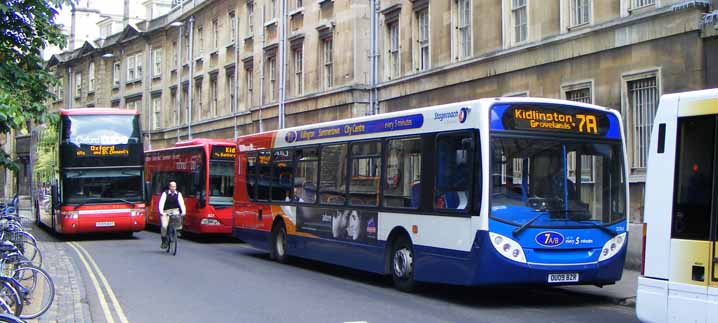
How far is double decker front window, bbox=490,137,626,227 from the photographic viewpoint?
36.9 feet

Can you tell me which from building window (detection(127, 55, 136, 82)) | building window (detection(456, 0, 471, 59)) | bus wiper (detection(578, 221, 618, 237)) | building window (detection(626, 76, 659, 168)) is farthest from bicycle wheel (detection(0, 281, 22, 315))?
building window (detection(127, 55, 136, 82))

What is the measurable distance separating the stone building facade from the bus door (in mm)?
8341

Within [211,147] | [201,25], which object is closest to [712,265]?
[211,147]

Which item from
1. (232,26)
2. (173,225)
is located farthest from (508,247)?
(232,26)

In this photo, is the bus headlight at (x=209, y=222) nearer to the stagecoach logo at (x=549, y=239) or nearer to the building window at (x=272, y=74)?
the building window at (x=272, y=74)

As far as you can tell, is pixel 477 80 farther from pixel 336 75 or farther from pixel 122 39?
pixel 122 39

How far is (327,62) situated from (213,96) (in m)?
13.8

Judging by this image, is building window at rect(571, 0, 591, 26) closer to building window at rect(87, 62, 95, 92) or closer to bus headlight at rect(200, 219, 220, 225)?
bus headlight at rect(200, 219, 220, 225)

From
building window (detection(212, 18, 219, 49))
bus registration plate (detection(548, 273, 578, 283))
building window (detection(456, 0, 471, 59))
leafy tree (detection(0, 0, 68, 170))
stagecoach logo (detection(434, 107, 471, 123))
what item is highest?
building window (detection(212, 18, 219, 49))

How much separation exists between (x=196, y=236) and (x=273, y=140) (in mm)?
11113

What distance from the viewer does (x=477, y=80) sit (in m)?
22.7

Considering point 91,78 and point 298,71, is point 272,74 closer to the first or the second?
point 298,71

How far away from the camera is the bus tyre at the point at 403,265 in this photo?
1304cm

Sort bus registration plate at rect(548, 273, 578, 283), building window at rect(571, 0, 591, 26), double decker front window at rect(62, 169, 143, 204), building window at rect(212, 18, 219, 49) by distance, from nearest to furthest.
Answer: bus registration plate at rect(548, 273, 578, 283) < building window at rect(571, 0, 591, 26) < double decker front window at rect(62, 169, 143, 204) < building window at rect(212, 18, 219, 49)
